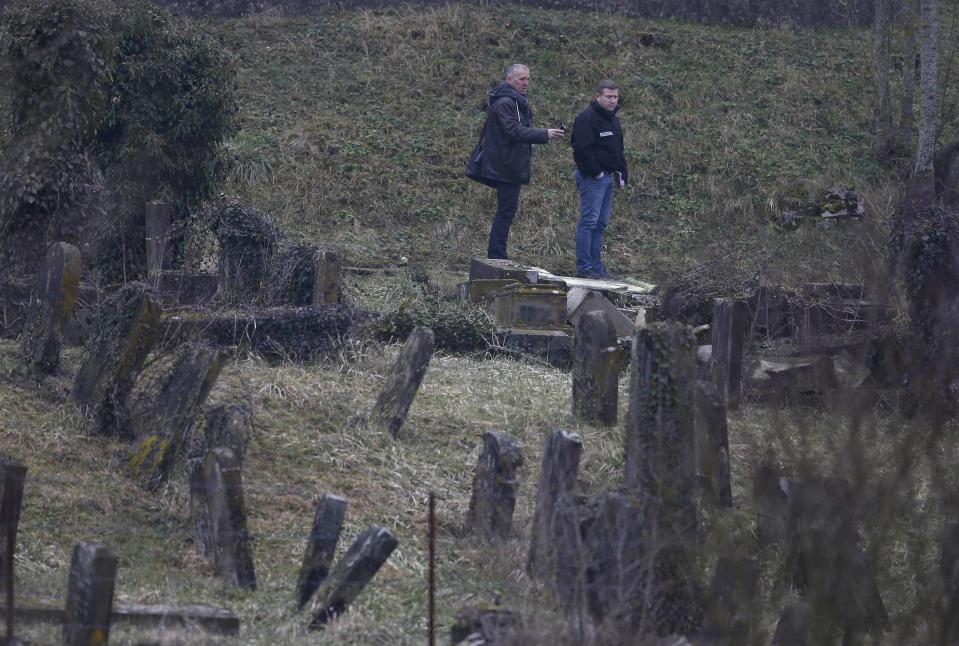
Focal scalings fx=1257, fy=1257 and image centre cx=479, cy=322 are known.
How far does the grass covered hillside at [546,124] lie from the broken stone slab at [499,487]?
743 cm

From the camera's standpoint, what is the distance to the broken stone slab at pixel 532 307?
9.78m

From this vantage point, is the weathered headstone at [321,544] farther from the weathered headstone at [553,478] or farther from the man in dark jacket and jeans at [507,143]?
the man in dark jacket and jeans at [507,143]

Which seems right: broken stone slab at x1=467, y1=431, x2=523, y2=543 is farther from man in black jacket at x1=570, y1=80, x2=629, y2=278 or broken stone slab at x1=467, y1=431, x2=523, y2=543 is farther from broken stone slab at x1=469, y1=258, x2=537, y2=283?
man in black jacket at x1=570, y1=80, x2=629, y2=278

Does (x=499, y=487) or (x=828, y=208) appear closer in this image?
(x=499, y=487)

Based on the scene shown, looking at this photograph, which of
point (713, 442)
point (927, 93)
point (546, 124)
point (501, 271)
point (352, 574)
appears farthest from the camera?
point (546, 124)

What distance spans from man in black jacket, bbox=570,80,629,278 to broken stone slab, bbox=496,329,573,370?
303cm

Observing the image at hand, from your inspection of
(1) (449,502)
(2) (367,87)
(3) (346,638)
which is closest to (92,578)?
(3) (346,638)

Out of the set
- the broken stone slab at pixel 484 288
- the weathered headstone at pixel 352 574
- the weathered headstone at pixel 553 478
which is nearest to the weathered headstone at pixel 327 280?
the broken stone slab at pixel 484 288

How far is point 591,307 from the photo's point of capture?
10172mm

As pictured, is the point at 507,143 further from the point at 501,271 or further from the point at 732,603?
the point at 732,603

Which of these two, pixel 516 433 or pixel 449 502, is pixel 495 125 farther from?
pixel 449 502

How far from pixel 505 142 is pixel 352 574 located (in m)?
7.97

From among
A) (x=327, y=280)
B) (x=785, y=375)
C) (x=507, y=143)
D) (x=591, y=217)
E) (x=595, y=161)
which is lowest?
(x=785, y=375)

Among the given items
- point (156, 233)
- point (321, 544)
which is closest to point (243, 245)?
point (156, 233)
